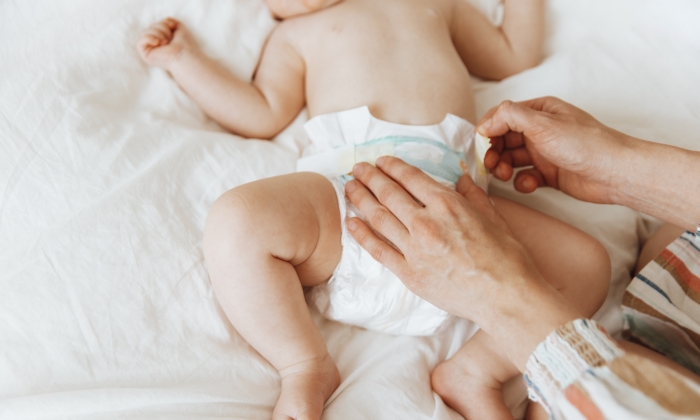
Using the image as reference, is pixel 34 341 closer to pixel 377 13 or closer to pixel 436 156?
pixel 436 156

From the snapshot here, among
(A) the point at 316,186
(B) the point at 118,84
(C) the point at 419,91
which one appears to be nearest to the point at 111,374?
(A) the point at 316,186

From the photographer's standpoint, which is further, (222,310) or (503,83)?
(503,83)

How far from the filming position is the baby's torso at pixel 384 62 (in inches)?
42.0

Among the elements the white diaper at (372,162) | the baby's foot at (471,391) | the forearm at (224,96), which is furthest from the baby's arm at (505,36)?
the baby's foot at (471,391)

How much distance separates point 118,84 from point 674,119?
1273 mm

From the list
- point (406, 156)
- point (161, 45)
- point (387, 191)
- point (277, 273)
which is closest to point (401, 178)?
point (387, 191)

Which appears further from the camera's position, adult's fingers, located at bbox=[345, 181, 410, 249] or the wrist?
adult's fingers, located at bbox=[345, 181, 410, 249]

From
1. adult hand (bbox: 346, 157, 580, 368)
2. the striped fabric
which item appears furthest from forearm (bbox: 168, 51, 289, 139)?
the striped fabric

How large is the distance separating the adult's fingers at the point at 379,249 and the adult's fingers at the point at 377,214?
0.05 ft

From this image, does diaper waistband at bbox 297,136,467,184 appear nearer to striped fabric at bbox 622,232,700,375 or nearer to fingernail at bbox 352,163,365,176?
fingernail at bbox 352,163,365,176

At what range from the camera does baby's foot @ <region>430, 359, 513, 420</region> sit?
0.89 m

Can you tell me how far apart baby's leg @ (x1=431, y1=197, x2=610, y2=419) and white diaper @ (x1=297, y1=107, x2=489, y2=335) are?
3.4 inches

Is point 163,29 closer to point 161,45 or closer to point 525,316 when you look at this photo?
point 161,45

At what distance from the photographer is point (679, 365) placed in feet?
2.84
